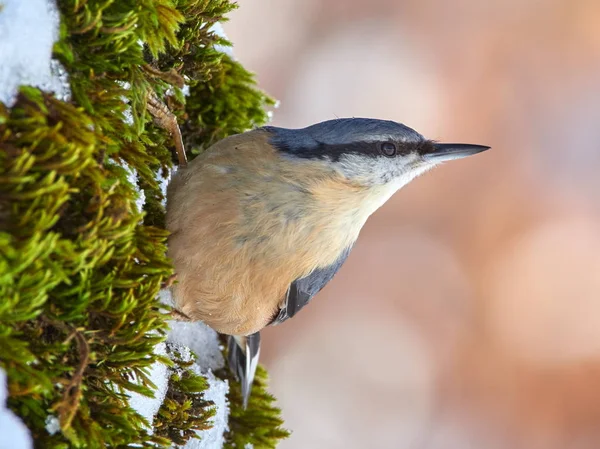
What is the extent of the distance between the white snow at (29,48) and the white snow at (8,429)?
0.47 meters

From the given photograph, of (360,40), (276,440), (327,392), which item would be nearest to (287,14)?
(360,40)

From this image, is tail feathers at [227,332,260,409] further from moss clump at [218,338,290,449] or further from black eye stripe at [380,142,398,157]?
black eye stripe at [380,142,398,157]

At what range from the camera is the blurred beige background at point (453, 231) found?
4.06 metres

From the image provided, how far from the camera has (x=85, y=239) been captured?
1115 millimetres

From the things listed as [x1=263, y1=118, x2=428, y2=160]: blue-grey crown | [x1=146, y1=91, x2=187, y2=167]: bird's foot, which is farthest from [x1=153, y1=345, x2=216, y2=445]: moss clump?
[x1=263, y1=118, x2=428, y2=160]: blue-grey crown

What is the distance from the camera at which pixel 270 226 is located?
169 cm

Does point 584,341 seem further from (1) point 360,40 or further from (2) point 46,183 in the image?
(2) point 46,183

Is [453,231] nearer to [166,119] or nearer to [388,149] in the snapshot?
[388,149]

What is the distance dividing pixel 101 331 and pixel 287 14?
Answer: 354 centimetres

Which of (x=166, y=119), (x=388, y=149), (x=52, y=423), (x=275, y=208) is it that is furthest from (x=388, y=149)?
(x=52, y=423)

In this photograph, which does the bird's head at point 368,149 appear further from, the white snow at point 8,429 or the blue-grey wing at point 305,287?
the white snow at point 8,429

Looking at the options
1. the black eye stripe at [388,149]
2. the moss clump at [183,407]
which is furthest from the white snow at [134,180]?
the black eye stripe at [388,149]

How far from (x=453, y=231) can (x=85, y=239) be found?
3.30 metres

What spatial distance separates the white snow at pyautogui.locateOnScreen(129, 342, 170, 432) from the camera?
134 cm
